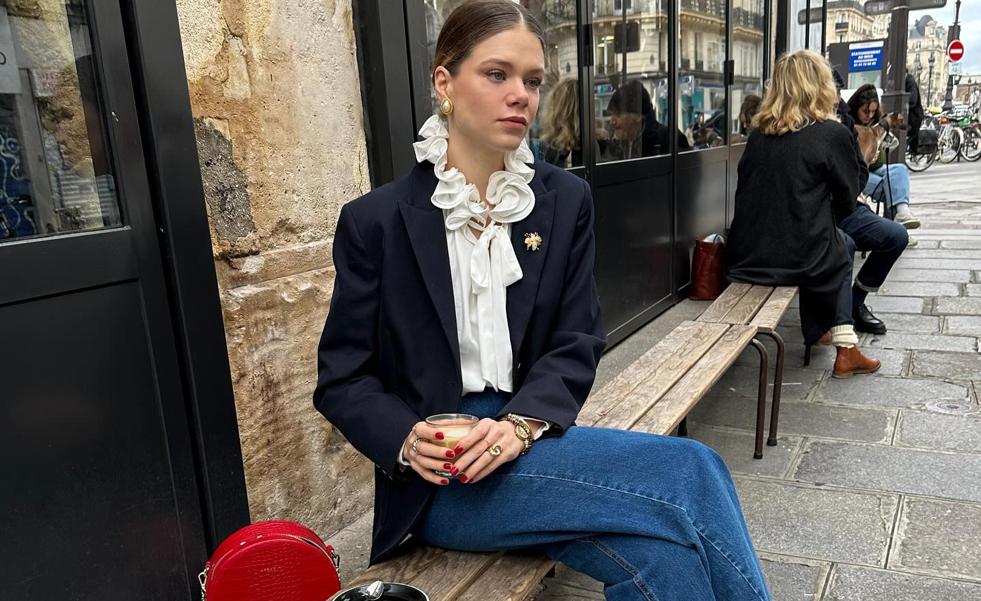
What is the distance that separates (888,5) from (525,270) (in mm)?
11018

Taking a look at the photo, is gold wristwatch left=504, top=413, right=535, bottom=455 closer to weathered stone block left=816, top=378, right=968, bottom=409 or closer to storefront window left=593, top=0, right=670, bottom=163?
weathered stone block left=816, top=378, right=968, bottom=409

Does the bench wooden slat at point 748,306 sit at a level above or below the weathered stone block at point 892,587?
above

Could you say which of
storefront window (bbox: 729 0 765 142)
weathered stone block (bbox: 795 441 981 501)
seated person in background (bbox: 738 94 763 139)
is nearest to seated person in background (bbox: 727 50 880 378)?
weathered stone block (bbox: 795 441 981 501)

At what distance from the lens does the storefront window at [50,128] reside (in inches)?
67.7

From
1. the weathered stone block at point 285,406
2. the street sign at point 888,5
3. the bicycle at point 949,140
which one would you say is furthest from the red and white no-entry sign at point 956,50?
the weathered stone block at point 285,406

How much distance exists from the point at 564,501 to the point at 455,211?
2.17 ft

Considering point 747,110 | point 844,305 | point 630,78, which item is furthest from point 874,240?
point 747,110

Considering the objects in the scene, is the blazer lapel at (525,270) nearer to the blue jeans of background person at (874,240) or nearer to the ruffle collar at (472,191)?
the ruffle collar at (472,191)

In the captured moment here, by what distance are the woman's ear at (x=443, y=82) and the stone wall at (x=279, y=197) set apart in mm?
700

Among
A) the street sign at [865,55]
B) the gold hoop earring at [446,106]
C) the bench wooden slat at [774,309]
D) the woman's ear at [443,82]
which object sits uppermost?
the street sign at [865,55]

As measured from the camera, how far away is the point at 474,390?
176 centimetres

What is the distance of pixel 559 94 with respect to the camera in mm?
4145

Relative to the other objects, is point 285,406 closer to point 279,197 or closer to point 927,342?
point 279,197

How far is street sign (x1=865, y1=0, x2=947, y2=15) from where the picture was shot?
10.5 m
